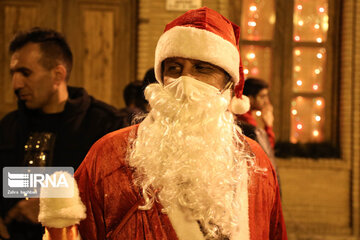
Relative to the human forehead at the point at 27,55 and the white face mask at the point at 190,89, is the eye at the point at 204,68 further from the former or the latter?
the human forehead at the point at 27,55

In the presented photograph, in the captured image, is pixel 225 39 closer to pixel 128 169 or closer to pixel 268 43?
pixel 128 169

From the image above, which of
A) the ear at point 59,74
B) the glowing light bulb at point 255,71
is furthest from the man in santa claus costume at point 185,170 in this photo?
the glowing light bulb at point 255,71

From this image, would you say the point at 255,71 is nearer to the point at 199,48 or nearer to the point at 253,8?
the point at 253,8

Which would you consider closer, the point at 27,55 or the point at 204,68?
the point at 204,68

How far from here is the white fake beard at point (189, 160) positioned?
172cm

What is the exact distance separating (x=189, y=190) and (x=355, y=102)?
4745 mm

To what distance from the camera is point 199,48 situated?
1.93m

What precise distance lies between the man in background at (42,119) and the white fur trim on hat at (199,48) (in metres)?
0.83

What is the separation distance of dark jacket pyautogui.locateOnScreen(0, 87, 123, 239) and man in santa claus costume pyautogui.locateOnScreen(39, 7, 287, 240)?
802mm

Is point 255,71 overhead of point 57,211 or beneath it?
overhead

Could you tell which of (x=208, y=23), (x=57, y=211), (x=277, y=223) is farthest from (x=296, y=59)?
(x=57, y=211)

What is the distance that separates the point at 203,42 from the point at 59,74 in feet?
4.05

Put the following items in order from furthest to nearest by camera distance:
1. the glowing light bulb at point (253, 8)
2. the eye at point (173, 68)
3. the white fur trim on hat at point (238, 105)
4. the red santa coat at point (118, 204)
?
the glowing light bulb at point (253, 8)
the white fur trim on hat at point (238, 105)
the eye at point (173, 68)
the red santa coat at point (118, 204)

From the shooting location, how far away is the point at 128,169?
5.77 feet
